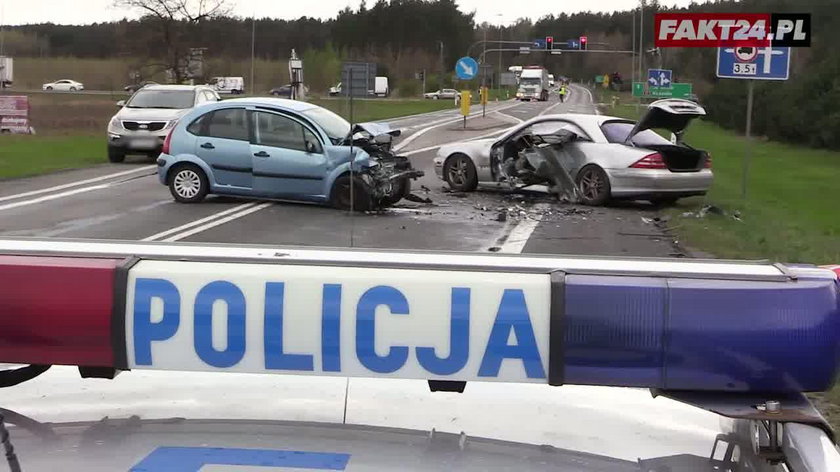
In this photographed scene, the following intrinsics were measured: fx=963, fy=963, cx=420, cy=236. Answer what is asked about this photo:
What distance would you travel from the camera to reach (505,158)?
17.2 m

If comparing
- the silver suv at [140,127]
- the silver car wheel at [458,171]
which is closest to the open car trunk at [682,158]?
the silver car wheel at [458,171]

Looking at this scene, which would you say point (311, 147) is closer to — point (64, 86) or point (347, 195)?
point (347, 195)

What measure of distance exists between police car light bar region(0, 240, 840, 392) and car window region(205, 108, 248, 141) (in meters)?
13.0

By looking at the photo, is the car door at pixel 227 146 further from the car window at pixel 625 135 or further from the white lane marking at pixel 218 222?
the car window at pixel 625 135

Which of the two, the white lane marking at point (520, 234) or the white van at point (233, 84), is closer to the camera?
the white lane marking at point (520, 234)

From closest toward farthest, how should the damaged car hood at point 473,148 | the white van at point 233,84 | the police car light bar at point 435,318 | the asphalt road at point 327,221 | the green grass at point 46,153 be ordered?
1. the police car light bar at point 435,318
2. the asphalt road at point 327,221
3. the damaged car hood at point 473,148
4. the green grass at point 46,153
5. the white van at point 233,84

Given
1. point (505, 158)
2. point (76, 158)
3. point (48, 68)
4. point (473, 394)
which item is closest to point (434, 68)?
point (48, 68)

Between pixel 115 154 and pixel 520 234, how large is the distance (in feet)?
41.3

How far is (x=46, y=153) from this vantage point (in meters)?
23.9

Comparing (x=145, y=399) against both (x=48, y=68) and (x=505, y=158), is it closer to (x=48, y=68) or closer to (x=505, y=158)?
(x=505, y=158)

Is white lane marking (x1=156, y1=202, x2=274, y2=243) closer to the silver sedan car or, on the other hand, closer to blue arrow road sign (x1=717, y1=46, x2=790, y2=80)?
the silver sedan car

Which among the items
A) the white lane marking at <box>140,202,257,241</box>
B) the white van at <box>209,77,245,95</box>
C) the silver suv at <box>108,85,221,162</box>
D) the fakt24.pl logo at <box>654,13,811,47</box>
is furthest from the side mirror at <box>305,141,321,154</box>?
the white van at <box>209,77,245,95</box>

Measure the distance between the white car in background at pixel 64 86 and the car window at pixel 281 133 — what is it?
242 feet

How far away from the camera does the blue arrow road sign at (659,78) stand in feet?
67.9
